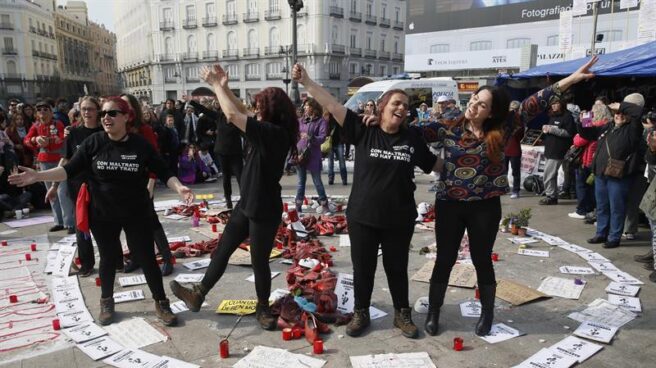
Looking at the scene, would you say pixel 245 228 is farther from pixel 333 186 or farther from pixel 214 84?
pixel 333 186

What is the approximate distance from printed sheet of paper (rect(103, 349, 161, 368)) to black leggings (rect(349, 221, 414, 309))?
1.60 m

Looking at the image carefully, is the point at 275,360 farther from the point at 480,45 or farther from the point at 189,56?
the point at 189,56

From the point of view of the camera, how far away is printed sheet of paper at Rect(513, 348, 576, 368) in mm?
3476

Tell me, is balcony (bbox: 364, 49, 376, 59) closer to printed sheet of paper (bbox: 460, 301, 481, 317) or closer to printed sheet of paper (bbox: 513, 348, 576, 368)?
printed sheet of paper (bbox: 460, 301, 481, 317)

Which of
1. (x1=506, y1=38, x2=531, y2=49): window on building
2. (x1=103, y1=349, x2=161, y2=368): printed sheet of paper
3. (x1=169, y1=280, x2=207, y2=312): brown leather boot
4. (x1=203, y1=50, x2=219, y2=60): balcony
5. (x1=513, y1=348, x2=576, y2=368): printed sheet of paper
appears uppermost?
(x1=203, y1=50, x2=219, y2=60): balcony

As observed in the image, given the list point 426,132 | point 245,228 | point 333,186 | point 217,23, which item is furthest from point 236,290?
point 217,23

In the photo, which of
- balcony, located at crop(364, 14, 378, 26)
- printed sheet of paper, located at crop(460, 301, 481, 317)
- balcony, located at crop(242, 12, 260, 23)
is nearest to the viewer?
printed sheet of paper, located at crop(460, 301, 481, 317)

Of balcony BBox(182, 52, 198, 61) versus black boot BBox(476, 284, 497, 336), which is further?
balcony BBox(182, 52, 198, 61)

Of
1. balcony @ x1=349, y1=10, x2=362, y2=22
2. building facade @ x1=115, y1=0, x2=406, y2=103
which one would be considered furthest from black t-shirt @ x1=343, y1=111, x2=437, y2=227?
balcony @ x1=349, y1=10, x2=362, y2=22

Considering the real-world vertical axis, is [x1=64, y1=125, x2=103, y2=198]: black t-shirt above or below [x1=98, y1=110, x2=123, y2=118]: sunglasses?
below

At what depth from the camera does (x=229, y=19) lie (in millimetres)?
55812

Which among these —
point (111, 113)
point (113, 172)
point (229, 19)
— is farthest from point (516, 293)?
point (229, 19)

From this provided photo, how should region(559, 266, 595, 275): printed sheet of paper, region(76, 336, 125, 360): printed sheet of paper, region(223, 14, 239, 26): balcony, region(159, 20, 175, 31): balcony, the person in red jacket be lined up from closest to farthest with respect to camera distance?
region(76, 336, 125, 360): printed sheet of paper
region(559, 266, 595, 275): printed sheet of paper
the person in red jacket
region(223, 14, 239, 26): balcony
region(159, 20, 175, 31): balcony

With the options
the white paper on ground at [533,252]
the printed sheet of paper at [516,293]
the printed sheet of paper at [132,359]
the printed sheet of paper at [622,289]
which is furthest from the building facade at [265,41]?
the printed sheet of paper at [132,359]
